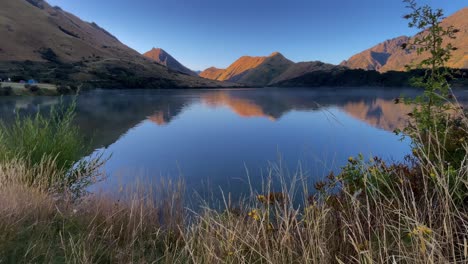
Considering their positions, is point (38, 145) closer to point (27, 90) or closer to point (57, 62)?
point (27, 90)

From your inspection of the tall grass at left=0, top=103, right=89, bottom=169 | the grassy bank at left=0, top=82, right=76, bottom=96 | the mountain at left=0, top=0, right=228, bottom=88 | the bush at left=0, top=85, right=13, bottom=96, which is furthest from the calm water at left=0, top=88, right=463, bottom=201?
the mountain at left=0, top=0, right=228, bottom=88

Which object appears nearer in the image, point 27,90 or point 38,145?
point 38,145

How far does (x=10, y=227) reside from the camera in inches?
151

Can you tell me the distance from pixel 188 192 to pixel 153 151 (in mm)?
8199

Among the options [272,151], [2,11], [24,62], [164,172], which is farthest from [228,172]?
[2,11]

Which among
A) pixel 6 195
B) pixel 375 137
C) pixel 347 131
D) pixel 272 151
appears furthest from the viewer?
pixel 347 131

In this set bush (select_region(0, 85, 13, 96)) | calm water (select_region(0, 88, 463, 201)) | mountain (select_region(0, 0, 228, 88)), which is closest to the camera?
calm water (select_region(0, 88, 463, 201))

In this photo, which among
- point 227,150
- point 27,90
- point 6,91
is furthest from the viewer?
point 27,90

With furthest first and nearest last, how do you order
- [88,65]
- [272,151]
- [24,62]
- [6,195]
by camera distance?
[88,65] → [24,62] → [272,151] → [6,195]

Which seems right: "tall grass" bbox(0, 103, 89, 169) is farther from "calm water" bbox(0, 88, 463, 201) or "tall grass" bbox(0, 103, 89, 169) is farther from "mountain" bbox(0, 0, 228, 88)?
"mountain" bbox(0, 0, 228, 88)

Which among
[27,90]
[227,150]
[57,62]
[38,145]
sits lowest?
[227,150]

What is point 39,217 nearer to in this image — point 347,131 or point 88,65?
point 347,131

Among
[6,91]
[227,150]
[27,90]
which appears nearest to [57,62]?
[27,90]

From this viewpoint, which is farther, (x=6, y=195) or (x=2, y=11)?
(x=2, y=11)
